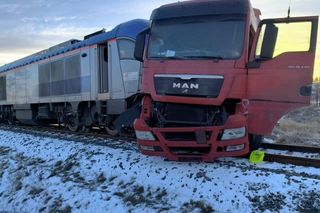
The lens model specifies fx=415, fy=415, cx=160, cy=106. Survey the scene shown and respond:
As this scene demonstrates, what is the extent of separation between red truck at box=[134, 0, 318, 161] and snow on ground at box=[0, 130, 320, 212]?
45 centimetres

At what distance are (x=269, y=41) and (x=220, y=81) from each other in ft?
3.39

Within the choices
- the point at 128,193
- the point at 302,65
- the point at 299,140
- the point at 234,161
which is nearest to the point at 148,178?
the point at 128,193

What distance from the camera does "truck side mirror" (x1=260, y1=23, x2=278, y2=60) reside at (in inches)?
268

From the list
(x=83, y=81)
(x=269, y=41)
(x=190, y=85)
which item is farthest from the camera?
(x=83, y=81)

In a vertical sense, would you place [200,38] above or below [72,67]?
above

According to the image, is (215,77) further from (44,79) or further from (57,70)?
(44,79)

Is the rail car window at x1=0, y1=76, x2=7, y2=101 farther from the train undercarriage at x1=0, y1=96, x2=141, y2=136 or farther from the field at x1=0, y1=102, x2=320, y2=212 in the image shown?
the field at x1=0, y1=102, x2=320, y2=212

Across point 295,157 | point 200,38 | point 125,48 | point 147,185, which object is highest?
point 125,48

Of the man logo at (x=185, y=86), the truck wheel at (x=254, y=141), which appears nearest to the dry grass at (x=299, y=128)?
the truck wheel at (x=254, y=141)

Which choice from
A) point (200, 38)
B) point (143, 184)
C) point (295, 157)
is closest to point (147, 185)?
point (143, 184)

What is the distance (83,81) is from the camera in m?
13.3

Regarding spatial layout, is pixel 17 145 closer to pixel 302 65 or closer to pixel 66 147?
pixel 66 147

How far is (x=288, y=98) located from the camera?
700 centimetres

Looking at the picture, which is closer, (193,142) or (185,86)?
(193,142)
